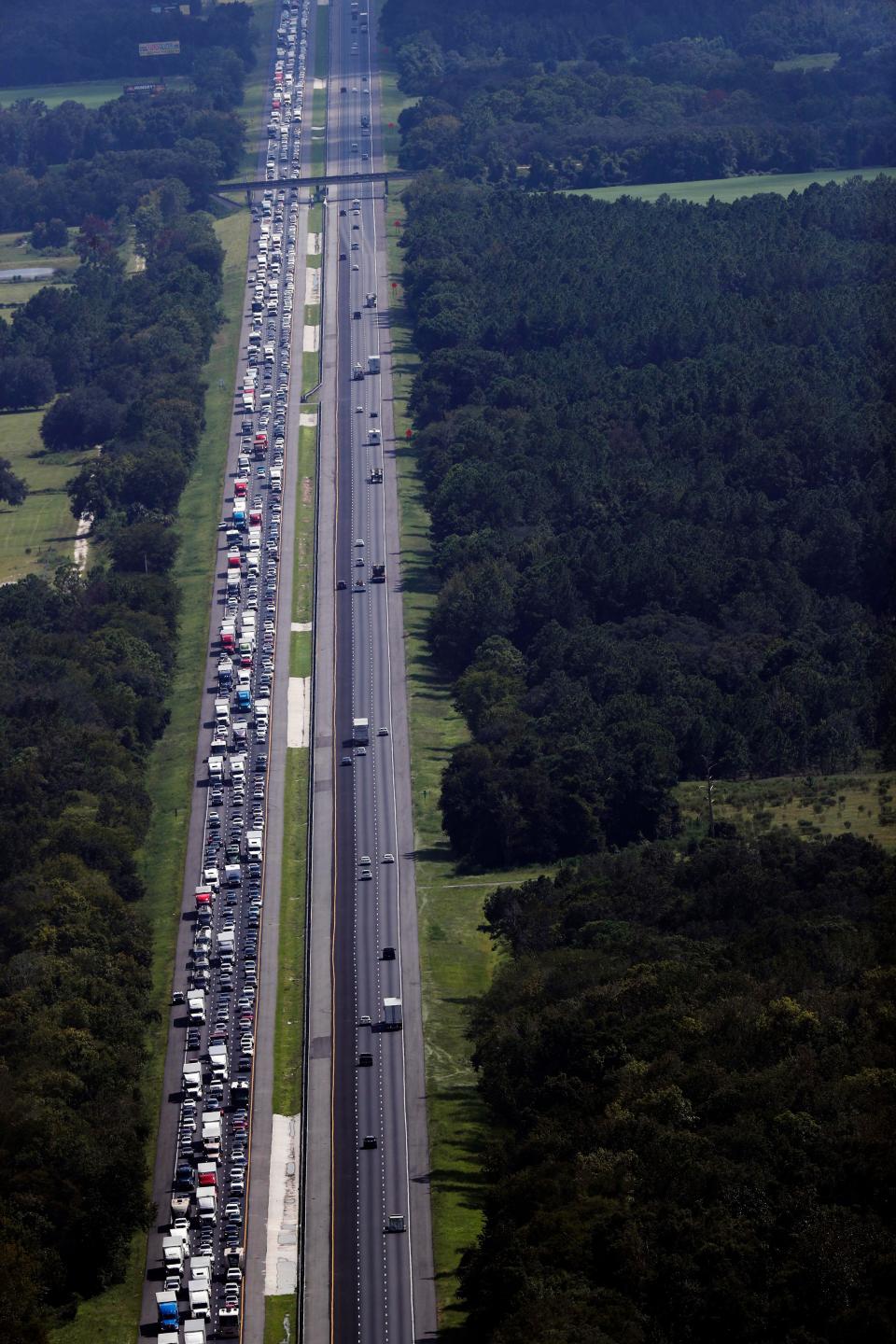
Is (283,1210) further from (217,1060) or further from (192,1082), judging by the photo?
(217,1060)

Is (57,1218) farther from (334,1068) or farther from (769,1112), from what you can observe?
(769,1112)

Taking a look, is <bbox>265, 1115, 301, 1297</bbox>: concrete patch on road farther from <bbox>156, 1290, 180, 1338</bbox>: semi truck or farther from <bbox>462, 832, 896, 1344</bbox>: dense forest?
<bbox>462, 832, 896, 1344</bbox>: dense forest

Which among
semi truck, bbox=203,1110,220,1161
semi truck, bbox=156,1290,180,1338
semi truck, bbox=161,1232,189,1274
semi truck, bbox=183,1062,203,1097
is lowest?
semi truck, bbox=156,1290,180,1338

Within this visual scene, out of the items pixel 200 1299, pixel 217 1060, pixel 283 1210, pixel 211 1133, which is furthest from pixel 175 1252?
pixel 217 1060

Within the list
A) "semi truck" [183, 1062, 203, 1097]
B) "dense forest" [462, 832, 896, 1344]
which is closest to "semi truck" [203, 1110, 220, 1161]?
"semi truck" [183, 1062, 203, 1097]

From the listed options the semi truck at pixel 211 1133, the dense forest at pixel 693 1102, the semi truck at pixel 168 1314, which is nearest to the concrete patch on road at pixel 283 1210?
the semi truck at pixel 211 1133

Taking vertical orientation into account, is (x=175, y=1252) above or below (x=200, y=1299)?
above

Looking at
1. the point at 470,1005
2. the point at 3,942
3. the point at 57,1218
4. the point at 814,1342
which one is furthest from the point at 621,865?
the point at 814,1342
